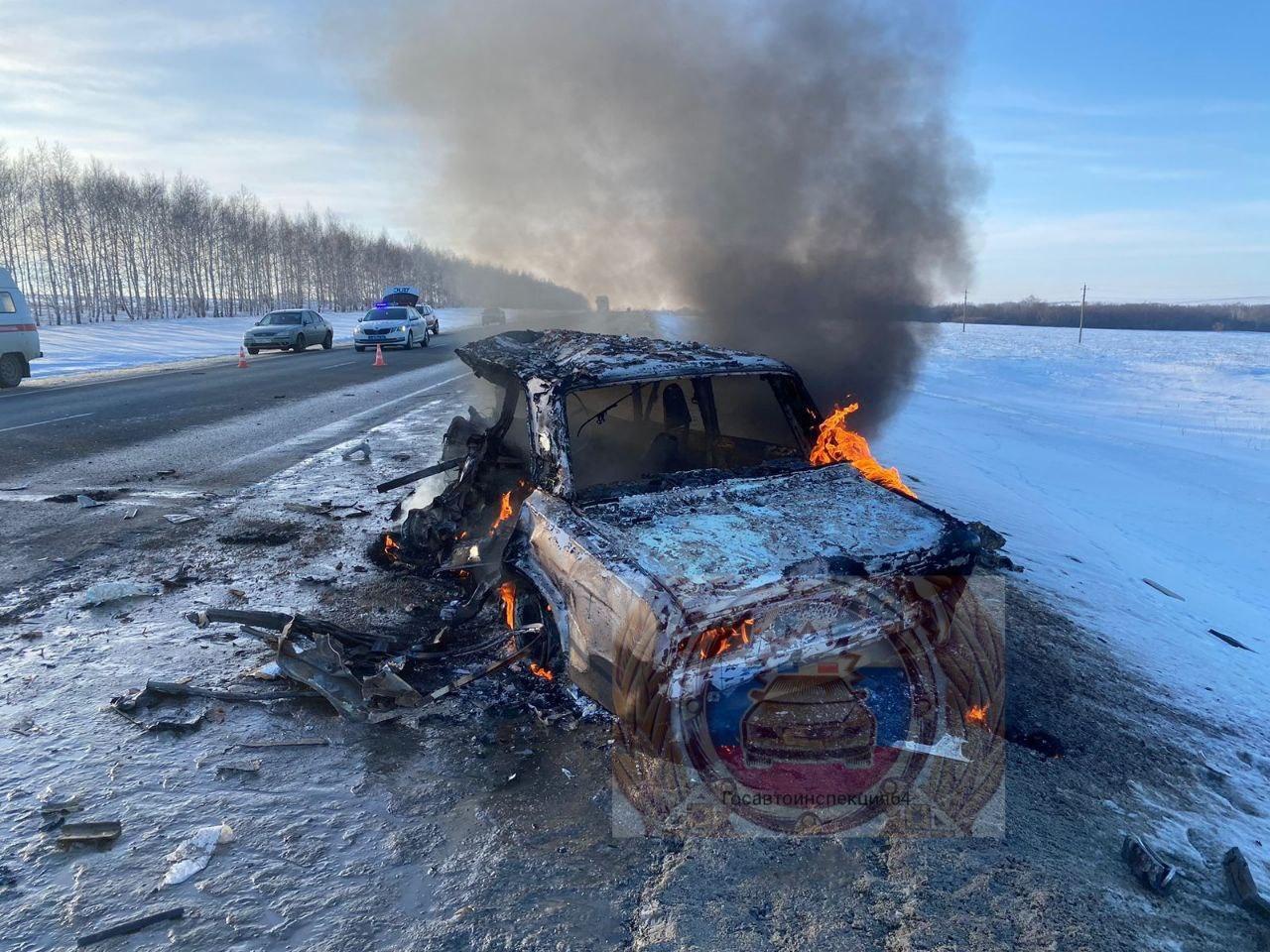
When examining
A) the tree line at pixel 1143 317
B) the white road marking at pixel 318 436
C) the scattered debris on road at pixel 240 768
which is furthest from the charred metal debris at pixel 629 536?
the tree line at pixel 1143 317

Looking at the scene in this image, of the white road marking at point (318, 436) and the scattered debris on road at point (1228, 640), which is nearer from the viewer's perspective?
the scattered debris on road at point (1228, 640)

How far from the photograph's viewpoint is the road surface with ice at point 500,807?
7.16 ft

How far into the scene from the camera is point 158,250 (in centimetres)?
5331

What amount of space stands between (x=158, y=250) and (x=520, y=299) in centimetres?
4217

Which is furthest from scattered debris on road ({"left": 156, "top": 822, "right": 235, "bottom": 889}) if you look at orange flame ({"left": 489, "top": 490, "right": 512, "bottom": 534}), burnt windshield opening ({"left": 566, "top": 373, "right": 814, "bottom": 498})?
burnt windshield opening ({"left": 566, "top": 373, "right": 814, "bottom": 498})

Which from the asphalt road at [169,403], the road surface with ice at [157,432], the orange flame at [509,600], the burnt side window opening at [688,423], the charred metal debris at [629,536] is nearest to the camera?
the charred metal debris at [629,536]

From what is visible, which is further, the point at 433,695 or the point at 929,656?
the point at 433,695

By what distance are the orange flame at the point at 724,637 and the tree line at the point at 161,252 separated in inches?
794

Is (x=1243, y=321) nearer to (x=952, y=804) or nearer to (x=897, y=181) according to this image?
(x=897, y=181)

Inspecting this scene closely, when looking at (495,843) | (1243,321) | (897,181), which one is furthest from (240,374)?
A: (1243,321)

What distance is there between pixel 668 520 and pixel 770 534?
0.43m

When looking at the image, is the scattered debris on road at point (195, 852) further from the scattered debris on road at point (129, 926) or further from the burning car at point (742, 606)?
the burning car at point (742, 606)

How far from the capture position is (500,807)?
269 centimetres

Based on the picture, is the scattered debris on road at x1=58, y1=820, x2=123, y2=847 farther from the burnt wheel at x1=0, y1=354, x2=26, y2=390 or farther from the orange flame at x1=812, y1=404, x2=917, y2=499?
the burnt wheel at x1=0, y1=354, x2=26, y2=390
